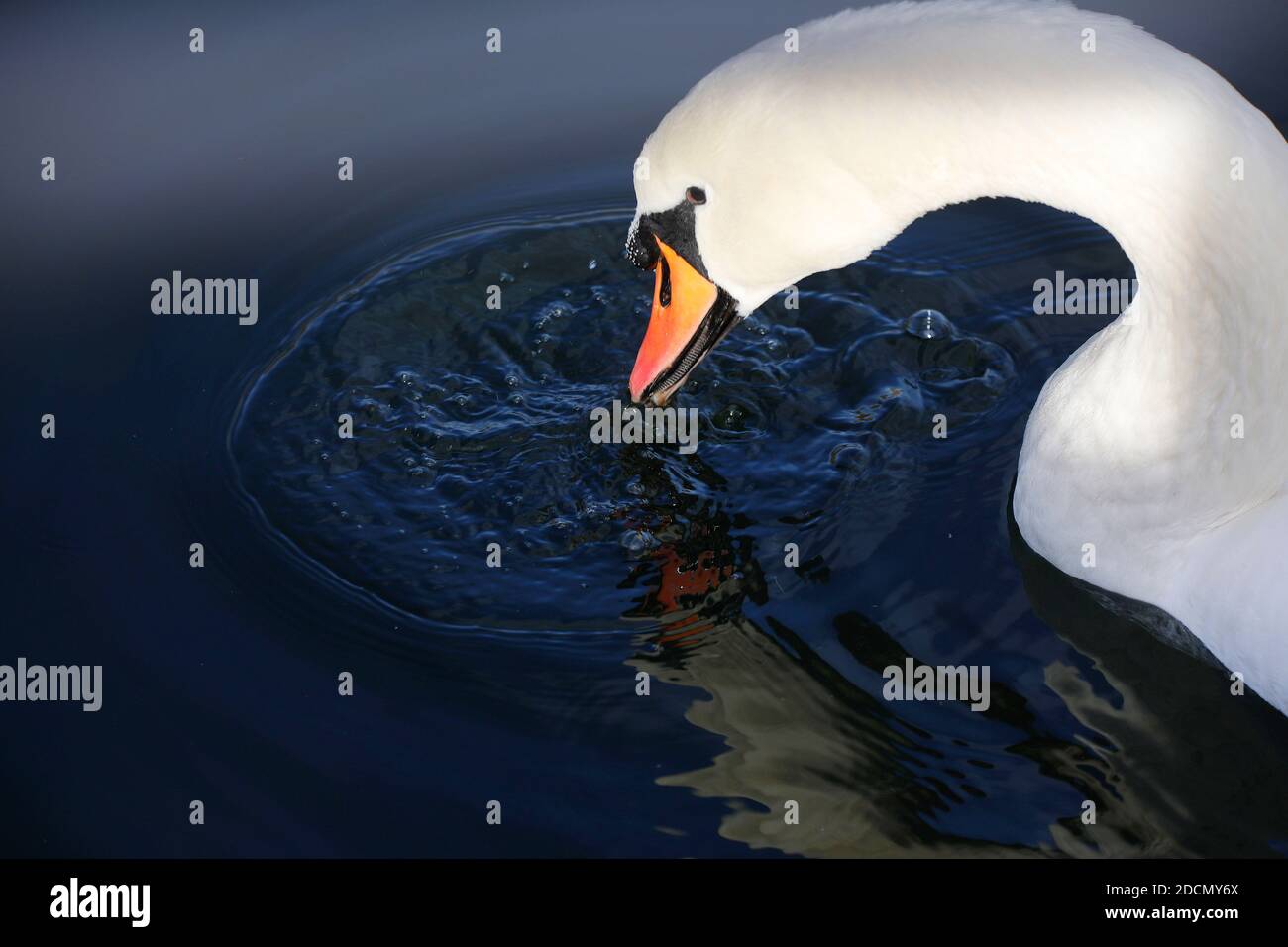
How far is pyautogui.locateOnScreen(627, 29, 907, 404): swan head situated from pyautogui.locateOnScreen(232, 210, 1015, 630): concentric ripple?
70 centimetres

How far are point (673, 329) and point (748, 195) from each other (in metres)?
0.77

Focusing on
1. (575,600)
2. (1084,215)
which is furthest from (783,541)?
(1084,215)

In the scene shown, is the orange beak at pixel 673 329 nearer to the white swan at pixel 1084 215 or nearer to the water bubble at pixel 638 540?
the white swan at pixel 1084 215

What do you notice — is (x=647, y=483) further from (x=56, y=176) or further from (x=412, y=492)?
(x=56, y=176)

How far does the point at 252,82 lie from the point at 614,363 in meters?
3.08

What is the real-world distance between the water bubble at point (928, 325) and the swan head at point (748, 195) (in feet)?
4.45

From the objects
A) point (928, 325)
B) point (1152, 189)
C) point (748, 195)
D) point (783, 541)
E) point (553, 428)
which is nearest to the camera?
point (1152, 189)

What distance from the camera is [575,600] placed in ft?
17.4

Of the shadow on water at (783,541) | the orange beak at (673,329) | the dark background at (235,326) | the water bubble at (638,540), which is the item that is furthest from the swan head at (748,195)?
the dark background at (235,326)

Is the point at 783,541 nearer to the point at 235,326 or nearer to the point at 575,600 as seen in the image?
the point at 575,600

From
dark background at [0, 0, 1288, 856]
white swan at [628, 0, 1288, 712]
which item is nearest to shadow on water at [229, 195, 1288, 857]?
dark background at [0, 0, 1288, 856]

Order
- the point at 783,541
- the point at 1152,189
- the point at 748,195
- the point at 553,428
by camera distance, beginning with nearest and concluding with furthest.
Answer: the point at 1152,189
the point at 748,195
the point at 783,541
the point at 553,428

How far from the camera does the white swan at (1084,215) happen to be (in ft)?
A: 13.9
